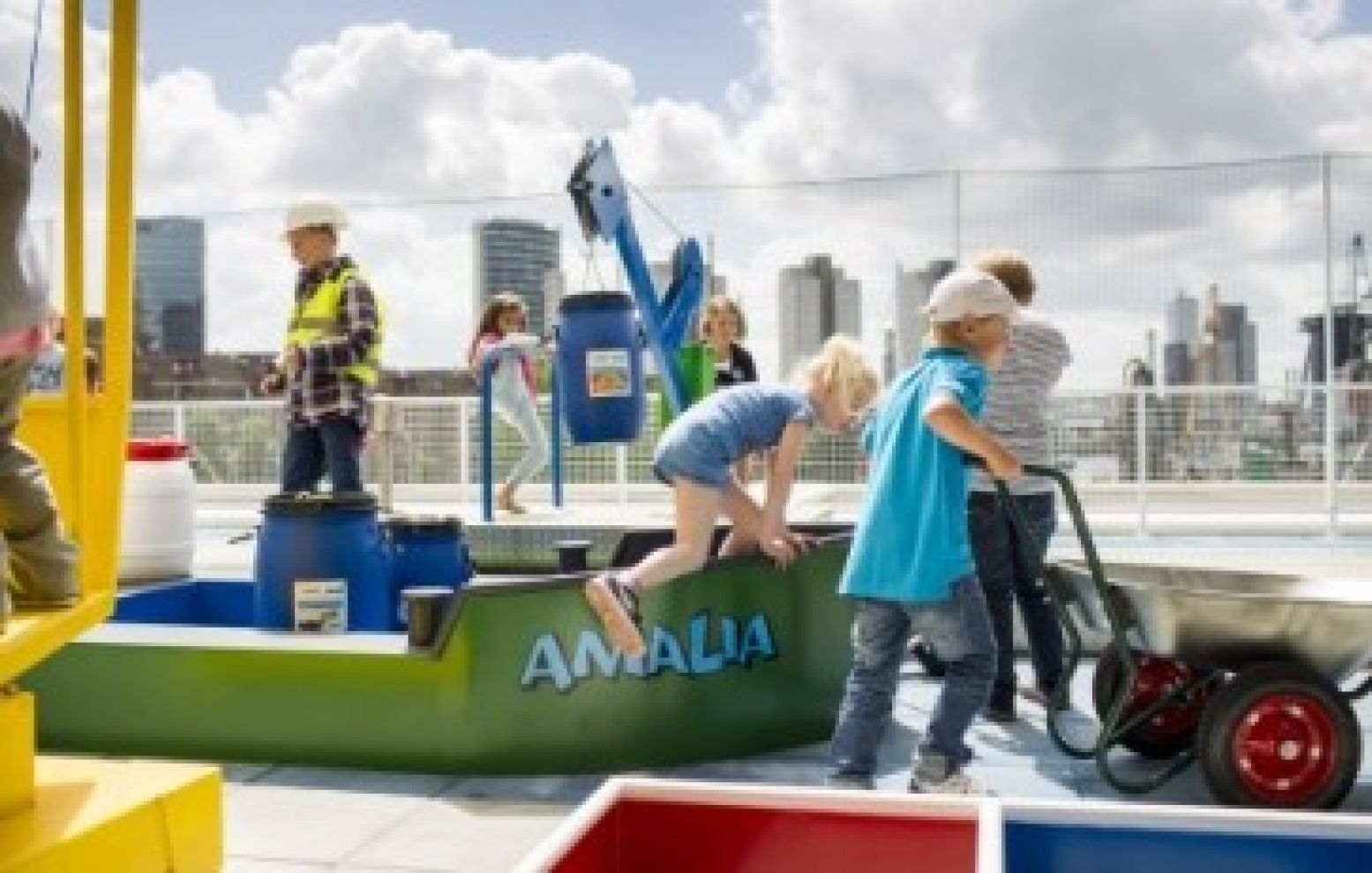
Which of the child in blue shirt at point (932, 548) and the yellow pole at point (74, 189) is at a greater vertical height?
the yellow pole at point (74, 189)

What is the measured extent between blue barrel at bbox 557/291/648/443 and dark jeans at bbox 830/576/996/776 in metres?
2.70

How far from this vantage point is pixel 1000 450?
12.4 ft

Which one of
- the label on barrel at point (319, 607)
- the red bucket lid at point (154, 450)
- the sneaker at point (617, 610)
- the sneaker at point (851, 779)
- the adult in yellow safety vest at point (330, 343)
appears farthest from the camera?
the red bucket lid at point (154, 450)

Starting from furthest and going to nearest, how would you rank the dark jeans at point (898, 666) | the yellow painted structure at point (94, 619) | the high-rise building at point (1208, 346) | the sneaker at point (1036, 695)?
the high-rise building at point (1208, 346) < the sneaker at point (1036, 695) < the dark jeans at point (898, 666) < the yellow painted structure at point (94, 619)

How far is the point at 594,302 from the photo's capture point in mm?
6656

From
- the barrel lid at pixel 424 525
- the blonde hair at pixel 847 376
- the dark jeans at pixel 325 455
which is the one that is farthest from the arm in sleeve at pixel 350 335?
the blonde hair at pixel 847 376

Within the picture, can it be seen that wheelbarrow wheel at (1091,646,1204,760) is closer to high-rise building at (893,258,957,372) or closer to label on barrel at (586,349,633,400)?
label on barrel at (586,349,633,400)

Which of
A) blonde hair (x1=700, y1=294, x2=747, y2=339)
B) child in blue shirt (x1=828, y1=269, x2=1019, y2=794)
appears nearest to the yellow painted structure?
child in blue shirt (x1=828, y1=269, x2=1019, y2=794)

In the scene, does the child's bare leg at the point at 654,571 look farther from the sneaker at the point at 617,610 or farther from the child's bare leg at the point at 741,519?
the child's bare leg at the point at 741,519

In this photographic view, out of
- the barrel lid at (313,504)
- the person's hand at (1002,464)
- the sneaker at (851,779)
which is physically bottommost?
the sneaker at (851,779)

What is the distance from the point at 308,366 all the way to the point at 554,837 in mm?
4440

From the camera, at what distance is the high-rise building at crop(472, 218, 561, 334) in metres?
8.95

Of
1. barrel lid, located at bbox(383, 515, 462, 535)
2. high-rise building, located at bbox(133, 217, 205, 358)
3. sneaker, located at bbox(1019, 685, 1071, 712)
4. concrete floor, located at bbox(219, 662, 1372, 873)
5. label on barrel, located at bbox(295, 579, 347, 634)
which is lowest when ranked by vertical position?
concrete floor, located at bbox(219, 662, 1372, 873)

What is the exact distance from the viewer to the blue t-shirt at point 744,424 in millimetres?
4625
